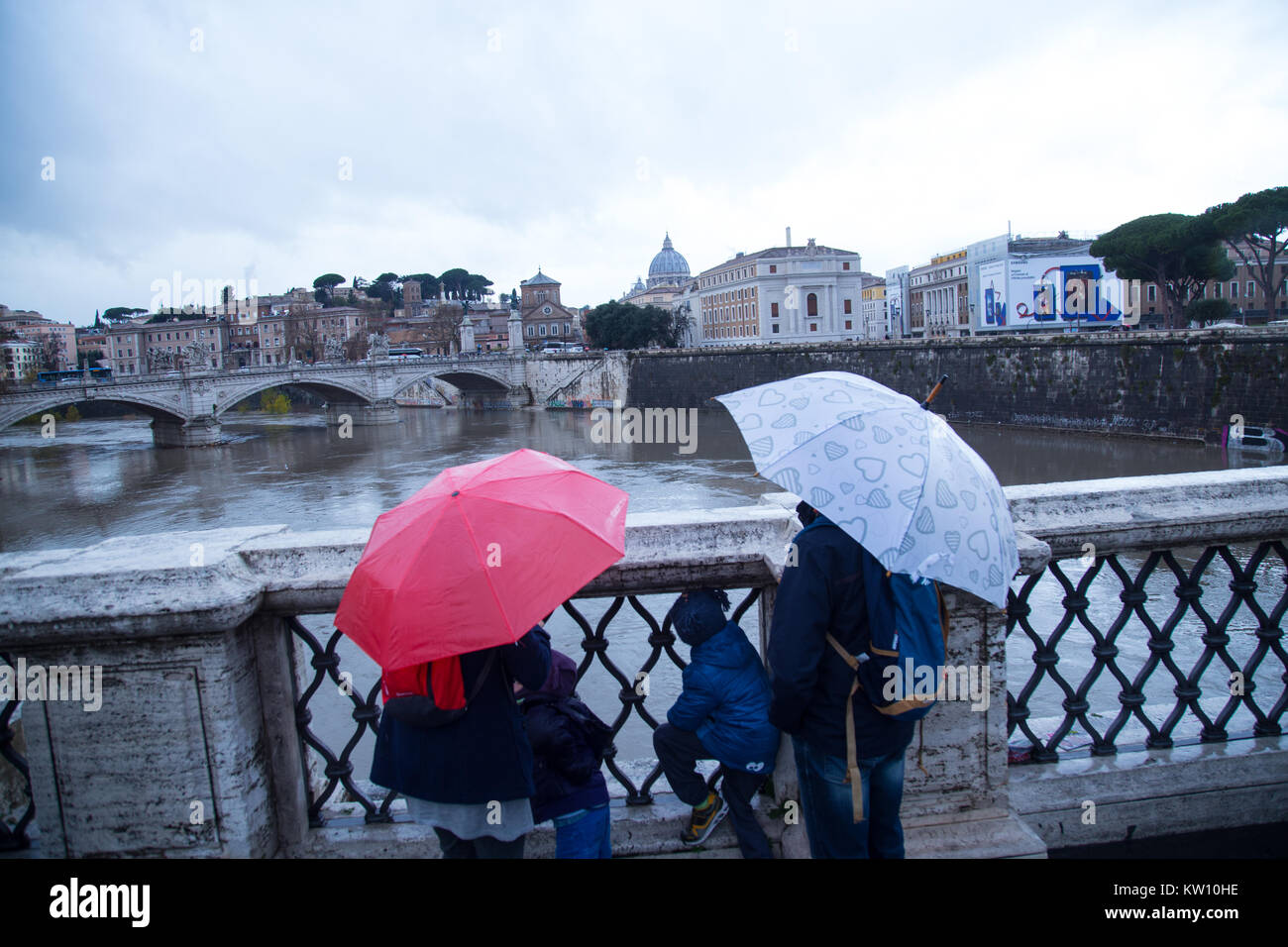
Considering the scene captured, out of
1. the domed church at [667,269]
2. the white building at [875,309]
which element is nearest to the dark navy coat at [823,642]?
the white building at [875,309]

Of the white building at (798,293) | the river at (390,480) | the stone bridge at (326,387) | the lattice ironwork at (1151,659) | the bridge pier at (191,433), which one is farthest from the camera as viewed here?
the white building at (798,293)

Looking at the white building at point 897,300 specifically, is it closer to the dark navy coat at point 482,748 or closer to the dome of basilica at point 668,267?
the dome of basilica at point 668,267

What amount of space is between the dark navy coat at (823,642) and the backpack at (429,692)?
558mm

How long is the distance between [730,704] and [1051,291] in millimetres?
39605

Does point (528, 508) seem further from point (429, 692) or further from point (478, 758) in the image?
point (478, 758)

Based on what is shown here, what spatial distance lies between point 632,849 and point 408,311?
86.0 meters

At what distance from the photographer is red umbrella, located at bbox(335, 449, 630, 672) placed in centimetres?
145

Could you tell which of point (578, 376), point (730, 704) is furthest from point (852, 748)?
point (578, 376)

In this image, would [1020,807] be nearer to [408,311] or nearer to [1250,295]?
[1250,295]

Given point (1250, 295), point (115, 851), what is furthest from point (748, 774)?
point (1250, 295)

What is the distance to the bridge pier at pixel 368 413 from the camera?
3828 cm

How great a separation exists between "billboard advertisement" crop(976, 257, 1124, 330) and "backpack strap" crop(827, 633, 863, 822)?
39.5m
